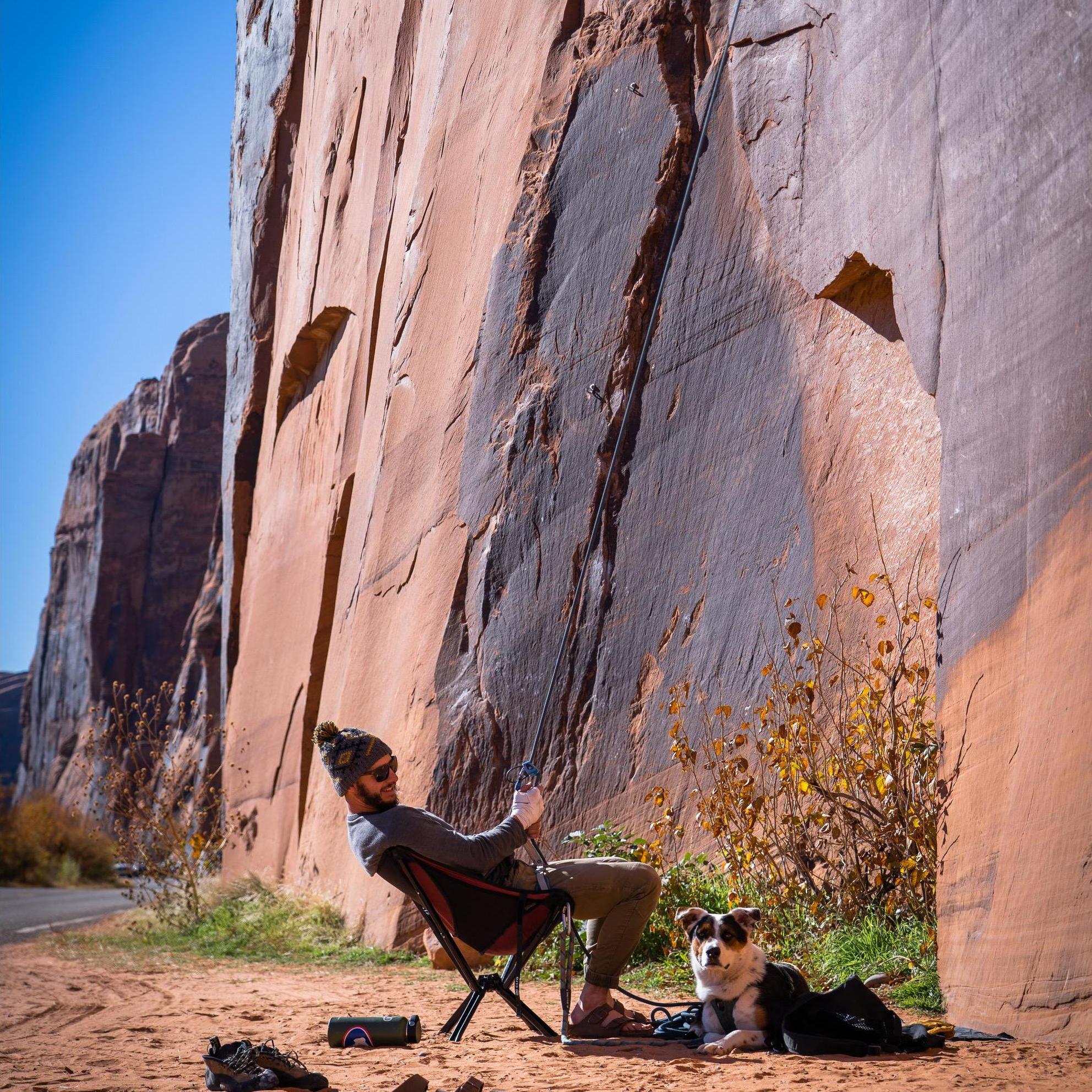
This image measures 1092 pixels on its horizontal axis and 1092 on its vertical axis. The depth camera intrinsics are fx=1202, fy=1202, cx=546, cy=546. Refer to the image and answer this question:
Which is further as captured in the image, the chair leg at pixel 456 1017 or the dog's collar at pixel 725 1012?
the chair leg at pixel 456 1017

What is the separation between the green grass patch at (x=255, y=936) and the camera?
7871 millimetres

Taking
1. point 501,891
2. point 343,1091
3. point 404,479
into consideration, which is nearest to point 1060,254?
point 501,891

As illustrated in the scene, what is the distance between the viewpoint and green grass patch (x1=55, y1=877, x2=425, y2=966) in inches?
310

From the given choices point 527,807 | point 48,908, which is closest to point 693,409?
point 527,807

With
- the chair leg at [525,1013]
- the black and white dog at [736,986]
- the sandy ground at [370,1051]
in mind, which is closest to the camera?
the sandy ground at [370,1051]

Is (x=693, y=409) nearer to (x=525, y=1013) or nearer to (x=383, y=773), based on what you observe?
(x=383, y=773)

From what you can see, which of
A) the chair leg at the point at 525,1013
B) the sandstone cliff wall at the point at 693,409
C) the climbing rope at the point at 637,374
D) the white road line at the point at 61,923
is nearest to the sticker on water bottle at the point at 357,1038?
the chair leg at the point at 525,1013

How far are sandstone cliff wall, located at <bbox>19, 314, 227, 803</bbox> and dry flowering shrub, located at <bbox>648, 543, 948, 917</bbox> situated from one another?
30834mm

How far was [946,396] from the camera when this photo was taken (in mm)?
4988

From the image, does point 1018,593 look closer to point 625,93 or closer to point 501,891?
point 501,891

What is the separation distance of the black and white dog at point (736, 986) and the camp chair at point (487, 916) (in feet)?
1.87

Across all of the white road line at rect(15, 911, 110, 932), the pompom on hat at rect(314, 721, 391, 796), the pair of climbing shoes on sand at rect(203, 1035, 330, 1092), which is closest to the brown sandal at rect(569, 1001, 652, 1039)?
the pair of climbing shoes on sand at rect(203, 1035, 330, 1092)

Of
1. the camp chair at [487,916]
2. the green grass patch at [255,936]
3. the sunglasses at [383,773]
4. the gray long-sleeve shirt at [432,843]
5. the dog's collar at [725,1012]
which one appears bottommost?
the green grass patch at [255,936]

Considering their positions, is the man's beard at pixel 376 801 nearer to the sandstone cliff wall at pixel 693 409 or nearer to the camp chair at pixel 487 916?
the camp chair at pixel 487 916
